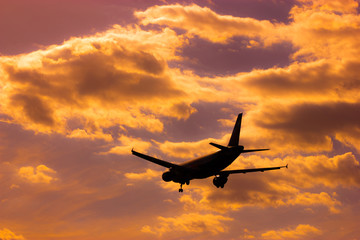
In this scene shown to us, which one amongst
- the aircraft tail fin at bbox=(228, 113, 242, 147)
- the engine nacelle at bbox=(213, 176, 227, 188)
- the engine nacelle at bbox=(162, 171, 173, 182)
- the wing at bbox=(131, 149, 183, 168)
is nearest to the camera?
the wing at bbox=(131, 149, 183, 168)

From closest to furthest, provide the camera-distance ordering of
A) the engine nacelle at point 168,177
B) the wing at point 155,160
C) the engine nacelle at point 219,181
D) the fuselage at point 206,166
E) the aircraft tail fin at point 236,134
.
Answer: the fuselage at point 206,166 → the wing at point 155,160 → the engine nacelle at point 168,177 → the aircraft tail fin at point 236,134 → the engine nacelle at point 219,181

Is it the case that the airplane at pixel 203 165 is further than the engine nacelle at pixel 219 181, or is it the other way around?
the engine nacelle at pixel 219 181

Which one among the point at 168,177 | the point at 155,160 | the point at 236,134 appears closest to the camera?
the point at 155,160

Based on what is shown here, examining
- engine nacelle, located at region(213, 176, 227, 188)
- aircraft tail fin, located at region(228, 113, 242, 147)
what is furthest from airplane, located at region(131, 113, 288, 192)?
engine nacelle, located at region(213, 176, 227, 188)

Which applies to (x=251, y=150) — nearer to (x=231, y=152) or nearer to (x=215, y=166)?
(x=231, y=152)

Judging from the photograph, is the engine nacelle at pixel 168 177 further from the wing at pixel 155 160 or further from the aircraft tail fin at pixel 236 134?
the aircraft tail fin at pixel 236 134

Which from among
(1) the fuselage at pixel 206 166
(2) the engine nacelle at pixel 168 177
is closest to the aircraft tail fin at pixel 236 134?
(1) the fuselage at pixel 206 166

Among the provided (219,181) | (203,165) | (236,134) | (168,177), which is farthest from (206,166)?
(236,134)

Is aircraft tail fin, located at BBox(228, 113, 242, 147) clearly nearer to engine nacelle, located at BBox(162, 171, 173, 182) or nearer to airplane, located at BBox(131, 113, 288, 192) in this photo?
airplane, located at BBox(131, 113, 288, 192)

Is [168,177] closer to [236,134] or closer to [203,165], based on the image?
[203,165]

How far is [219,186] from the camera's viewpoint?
6719 cm

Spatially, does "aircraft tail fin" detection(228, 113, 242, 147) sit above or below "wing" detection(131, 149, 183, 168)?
above

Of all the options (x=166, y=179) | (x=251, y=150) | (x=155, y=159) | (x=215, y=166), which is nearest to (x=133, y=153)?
(x=155, y=159)

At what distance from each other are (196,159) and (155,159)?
812cm
